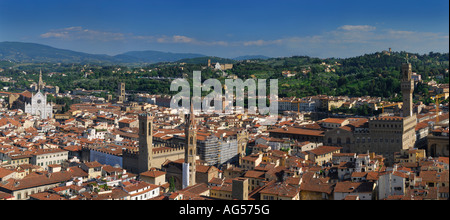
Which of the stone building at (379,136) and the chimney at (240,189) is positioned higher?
the stone building at (379,136)

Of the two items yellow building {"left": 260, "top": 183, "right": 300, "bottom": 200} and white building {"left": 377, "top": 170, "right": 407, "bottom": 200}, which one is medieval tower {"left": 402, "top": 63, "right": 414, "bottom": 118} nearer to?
white building {"left": 377, "top": 170, "right": 407, "bottom": 200}

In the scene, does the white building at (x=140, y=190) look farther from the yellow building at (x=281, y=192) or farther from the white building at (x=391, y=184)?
the white building at (x=391, y=184)

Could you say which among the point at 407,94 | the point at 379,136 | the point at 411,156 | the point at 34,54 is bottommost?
the point at 411,156

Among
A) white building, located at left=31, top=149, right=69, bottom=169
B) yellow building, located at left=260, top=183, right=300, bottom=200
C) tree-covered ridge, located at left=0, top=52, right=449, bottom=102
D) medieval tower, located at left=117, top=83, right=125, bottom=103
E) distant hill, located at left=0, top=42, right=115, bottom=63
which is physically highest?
distant hill, located at left=0, top=42, right=115, bottom=63

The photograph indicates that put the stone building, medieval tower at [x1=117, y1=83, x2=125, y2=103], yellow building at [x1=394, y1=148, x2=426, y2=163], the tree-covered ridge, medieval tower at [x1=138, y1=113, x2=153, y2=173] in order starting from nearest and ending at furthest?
yellow building at [x1=394, y1=148, x2=426, y2=163]
medieval tower at [x1=138, y1=113, x2=153, y2=173]
the stone building
the tree-covered ridge
medieval tower at [x1=117, y1=83, x2=125, y2=103]

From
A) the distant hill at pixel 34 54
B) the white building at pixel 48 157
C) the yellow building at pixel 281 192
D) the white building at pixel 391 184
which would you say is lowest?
the white building at pixel 48 157

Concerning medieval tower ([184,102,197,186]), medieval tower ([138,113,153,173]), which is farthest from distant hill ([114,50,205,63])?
medieval tower ([184,102,197,186])

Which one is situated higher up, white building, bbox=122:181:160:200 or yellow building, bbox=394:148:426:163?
yellow building, bbox=394:148:426:163

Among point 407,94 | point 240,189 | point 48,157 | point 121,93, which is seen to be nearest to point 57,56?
point 121,93

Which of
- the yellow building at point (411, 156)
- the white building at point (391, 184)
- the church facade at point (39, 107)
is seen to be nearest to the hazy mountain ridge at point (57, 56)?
the church facade at point (39, 107)

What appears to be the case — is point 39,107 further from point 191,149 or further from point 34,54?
point 34,54
